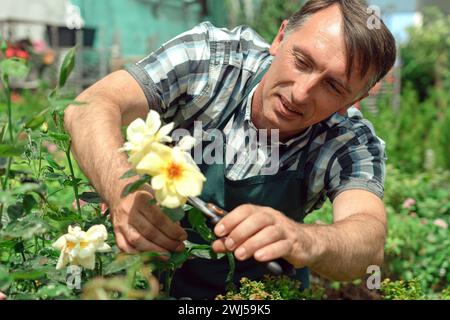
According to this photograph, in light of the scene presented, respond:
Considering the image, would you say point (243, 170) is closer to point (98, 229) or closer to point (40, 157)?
point (40, 157)

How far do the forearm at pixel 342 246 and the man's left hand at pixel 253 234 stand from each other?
6cm

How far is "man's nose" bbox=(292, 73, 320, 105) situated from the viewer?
65.1 inches

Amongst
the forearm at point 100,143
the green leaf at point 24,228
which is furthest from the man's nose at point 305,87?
the green leaf at point 24,228

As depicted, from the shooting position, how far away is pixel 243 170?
75.4 inches

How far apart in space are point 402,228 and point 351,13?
1.62m

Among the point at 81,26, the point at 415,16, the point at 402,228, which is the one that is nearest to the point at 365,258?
the point at 402,228

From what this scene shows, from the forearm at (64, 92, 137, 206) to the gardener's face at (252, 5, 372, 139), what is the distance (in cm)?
39

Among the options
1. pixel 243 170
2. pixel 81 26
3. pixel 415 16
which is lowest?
pixel 243 170

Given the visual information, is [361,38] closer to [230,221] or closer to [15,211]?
[230,221]

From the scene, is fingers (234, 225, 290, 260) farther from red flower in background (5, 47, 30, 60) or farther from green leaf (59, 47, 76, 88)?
red flower in background (5, 47, 30, 60)

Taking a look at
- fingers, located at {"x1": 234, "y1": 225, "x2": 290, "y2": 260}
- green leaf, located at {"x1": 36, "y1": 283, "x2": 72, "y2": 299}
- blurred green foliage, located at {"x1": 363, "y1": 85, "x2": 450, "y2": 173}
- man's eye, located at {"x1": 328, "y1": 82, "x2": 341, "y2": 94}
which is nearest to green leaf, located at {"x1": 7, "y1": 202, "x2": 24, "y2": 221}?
green leaf, located at {"x1": 36, "y1": 283, "x2": 72, "y2": 299}
